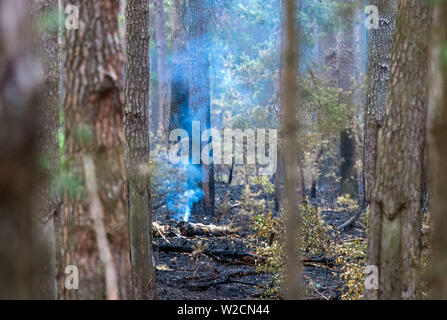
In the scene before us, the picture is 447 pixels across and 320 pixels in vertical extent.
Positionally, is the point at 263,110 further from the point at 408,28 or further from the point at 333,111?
the point at 408,28

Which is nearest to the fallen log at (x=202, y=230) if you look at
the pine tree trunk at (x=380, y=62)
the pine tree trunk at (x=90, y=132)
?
the pine tree trunk at (x=380, y=62)

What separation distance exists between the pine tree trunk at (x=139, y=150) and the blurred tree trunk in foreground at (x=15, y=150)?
2860 mm

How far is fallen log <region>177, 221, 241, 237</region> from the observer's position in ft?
34.7

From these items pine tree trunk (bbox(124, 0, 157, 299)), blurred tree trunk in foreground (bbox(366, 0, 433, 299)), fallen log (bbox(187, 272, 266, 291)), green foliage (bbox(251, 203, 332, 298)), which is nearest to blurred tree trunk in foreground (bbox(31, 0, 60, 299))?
pine tree trunk (bbox(124, 0, 157, 299))

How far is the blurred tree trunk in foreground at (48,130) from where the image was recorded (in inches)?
200

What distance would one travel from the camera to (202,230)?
10.8 meters

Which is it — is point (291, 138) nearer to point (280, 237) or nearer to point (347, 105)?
point (280, 237)

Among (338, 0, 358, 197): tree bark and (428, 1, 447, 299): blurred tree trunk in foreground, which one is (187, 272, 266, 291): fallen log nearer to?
(428, 1, 447, 299): blurred tree trunk in foreground

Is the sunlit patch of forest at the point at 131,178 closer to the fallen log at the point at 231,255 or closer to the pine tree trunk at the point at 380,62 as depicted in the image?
the fallen log at the point at 231,255

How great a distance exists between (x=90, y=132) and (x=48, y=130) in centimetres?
142

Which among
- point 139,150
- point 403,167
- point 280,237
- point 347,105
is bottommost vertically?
point 280,237

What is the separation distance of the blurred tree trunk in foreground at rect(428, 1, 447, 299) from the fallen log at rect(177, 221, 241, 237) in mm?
7042

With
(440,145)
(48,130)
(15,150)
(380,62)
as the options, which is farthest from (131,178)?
(380,62)
